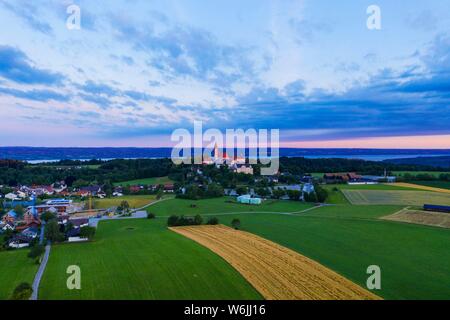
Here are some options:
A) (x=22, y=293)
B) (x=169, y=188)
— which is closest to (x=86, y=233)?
(x=22, y=293)

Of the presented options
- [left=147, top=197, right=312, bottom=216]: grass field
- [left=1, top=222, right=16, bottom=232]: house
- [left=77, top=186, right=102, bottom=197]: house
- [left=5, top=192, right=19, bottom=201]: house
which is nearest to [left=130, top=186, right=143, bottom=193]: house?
[left=77, top=186, right=102, bottom=197]: house

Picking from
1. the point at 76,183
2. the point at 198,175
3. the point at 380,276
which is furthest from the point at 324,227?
the point at 76,183

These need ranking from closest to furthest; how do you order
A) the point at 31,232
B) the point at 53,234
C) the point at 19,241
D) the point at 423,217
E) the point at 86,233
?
the point at 53,234 → the point at 19,241 → the point at 86,233 → the point at 31,232 → the point at 423,217

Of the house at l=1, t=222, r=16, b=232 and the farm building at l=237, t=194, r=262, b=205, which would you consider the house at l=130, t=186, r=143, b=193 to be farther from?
the house at l=1, t=222, r=16, b=232

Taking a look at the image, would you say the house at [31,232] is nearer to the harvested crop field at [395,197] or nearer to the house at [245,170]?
the harvested crop field at [395,197]

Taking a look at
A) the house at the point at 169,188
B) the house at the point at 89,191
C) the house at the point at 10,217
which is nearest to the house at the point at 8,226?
the house at the point at 10,217

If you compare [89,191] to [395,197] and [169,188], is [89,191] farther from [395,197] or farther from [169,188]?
[395,197]
